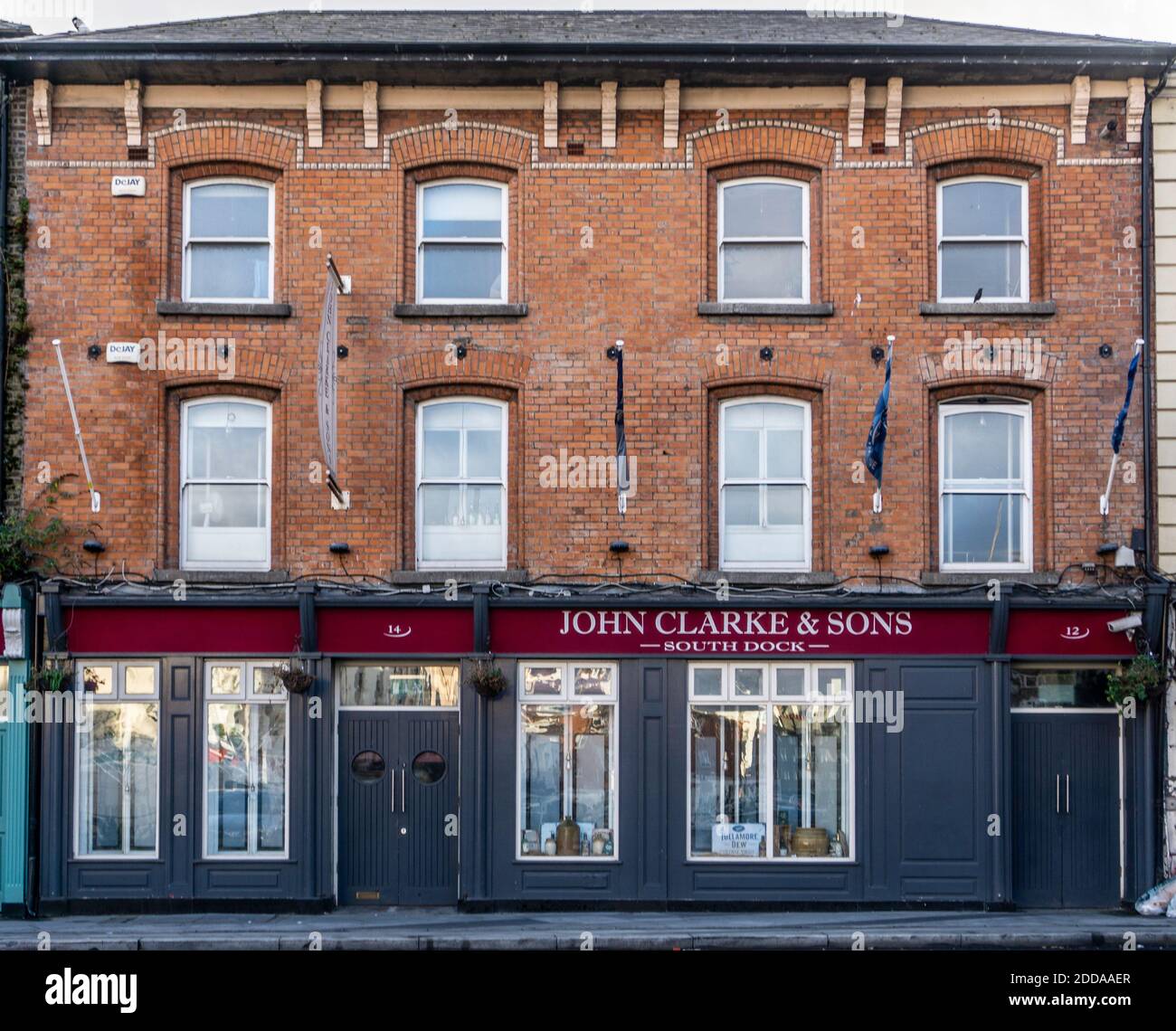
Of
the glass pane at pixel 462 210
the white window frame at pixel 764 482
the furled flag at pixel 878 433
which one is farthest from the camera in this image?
the glass pane at pixel 462 210

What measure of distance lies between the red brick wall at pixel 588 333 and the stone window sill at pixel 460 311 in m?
0.13

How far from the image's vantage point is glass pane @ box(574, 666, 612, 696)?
14500mm

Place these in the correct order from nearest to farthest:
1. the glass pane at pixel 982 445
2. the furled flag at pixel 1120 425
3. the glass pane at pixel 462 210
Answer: the furled flag at pixel 1120 425 → the glass pane at pixel 982 445 → the glass pane at pixel 462 210

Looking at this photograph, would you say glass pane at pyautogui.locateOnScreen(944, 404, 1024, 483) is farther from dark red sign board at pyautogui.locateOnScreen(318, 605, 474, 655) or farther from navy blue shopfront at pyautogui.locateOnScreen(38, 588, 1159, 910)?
dark red sign board at pyautogui.locateOnScreen(318, 605, 474, 655)

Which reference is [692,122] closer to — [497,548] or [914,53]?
[914,53]

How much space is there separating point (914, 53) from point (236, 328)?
27.6 ft

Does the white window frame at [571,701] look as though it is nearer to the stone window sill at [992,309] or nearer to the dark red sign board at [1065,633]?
the dark red sign board at [1065,633]

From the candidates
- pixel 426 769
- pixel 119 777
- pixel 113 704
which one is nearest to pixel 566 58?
pixel 426 769

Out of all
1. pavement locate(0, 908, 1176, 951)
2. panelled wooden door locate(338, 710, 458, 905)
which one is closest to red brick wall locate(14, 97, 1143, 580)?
panelled wooden door locate(338, 710, 458, 905)

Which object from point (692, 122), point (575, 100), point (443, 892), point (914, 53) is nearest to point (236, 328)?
point (575, 100)

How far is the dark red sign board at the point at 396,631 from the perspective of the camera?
47.1 ft

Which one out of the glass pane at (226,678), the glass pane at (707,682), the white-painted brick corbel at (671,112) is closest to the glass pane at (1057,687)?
the glass pane at (707,682)

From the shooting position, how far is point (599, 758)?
1453 cm

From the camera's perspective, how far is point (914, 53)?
14.3 metres
